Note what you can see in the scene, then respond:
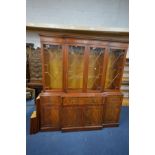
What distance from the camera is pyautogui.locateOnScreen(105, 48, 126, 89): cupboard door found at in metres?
3.08

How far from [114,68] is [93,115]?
1.13 meters

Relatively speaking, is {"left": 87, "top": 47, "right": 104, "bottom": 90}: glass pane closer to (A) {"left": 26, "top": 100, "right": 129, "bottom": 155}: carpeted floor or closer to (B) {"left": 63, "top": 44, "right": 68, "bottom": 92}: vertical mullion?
(B) {"left": 63, "top": 44, "right": 68, "bottom": 92}: vertical mullion

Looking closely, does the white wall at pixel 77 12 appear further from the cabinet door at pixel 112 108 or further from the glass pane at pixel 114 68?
the cabinet door at pixel 112 108

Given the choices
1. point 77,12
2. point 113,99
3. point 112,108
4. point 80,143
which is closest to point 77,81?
point 113,99

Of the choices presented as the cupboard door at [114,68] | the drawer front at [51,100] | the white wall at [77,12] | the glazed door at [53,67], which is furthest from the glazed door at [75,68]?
the white wall at [77,12]

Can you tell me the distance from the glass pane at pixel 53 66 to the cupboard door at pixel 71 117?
0.51 m

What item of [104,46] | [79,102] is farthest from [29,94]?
[104,46]

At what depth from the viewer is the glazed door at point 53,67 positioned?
2.77 m

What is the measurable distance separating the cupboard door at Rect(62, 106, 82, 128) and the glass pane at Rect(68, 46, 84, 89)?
0.45 meters

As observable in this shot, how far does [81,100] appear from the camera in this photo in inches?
114

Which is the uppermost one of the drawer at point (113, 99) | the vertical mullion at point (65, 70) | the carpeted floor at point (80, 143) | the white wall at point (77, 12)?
the white wall at point (77, 12)

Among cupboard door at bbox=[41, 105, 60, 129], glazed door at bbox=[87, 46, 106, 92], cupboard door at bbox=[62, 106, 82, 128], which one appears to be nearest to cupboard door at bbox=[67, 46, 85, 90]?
glazed door at bbox=[87, 46, 106, 92]
